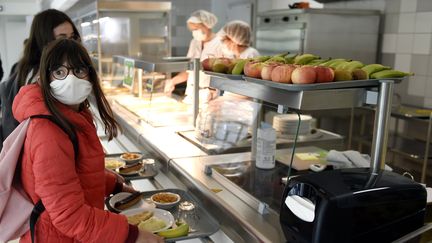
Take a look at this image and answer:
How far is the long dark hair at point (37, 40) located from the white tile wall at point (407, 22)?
9.89 ft

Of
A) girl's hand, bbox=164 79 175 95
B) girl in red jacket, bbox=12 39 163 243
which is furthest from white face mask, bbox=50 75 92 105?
girl's hand, bbox=164 79 175 95

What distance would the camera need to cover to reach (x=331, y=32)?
3936mm

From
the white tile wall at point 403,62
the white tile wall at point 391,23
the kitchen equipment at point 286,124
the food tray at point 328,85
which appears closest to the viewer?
the food tray at point 328,85

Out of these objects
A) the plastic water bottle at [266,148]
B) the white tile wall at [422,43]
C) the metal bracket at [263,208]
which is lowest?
the metal bracket at [263,208]

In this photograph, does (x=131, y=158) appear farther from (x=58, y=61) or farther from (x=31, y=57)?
(x=58, y=61)

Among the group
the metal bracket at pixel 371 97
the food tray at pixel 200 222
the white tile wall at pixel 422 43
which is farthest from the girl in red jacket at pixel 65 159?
the white tile wall at pixel 422 43

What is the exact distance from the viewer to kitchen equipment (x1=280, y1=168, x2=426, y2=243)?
1.00m

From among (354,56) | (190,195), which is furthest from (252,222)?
(354,56)

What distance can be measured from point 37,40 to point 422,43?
315cm

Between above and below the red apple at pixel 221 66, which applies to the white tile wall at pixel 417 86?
below

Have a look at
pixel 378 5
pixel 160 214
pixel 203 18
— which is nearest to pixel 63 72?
pixel 160 214

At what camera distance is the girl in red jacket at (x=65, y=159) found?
110cm

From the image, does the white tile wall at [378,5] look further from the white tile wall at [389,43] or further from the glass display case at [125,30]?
the glass display case at [125,30]

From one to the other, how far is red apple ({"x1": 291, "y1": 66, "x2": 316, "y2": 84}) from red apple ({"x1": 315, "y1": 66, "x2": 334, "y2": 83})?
0.8 inches
